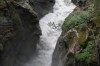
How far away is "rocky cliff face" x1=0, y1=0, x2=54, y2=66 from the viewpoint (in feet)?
46.0

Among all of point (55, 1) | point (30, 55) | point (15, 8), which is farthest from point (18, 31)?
point (55, 1)

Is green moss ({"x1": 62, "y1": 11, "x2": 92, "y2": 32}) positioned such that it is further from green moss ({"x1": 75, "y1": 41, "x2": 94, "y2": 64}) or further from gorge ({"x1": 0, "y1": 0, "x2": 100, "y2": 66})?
green moss ({"x1": 75, "y1": 41, "x2": 94, "y2": 64})

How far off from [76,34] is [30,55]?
8.96 meters

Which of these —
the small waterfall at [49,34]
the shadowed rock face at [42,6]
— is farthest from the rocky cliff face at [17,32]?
the shadowed rock face at [42,6]

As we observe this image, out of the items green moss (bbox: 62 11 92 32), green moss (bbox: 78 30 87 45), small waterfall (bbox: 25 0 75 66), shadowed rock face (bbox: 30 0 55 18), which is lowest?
small waterfall (bbox: 25 0 75 66)

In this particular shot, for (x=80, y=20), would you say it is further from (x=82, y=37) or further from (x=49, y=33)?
(x=49, y=33)

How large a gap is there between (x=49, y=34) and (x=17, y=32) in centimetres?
575

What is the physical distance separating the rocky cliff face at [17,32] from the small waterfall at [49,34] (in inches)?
30.7

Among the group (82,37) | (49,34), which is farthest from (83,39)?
(49,34)

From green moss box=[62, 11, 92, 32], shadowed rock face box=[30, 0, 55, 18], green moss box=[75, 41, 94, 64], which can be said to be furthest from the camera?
shadowed rock face box=[30, 0, 55, 18]

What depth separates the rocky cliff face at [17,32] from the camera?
1402 centimetres

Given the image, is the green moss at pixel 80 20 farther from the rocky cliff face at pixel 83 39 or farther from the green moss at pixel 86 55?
the green moss at pixel 86 55

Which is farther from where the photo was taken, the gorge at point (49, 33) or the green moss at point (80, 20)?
the green moss at point (80, 20)

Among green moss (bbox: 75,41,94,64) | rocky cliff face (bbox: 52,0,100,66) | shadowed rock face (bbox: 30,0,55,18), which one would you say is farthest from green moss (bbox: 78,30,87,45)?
shadowed rock face (bbox: 30,0,55,18)
